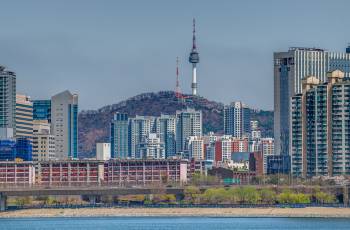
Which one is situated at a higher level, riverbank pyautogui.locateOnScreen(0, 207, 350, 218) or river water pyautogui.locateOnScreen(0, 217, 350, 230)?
riverbank pyautogui.locateOnScreen(0, 207, 350, 218)

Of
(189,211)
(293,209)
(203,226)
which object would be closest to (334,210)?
(293,209)

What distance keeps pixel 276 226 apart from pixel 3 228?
27.8 metres

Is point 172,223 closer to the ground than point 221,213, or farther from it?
closer to the ground

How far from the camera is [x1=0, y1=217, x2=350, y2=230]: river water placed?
163 m

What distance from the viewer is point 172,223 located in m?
173

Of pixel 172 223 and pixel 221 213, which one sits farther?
pixel 221 213

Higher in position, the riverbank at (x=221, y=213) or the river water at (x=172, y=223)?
the riverbank at (x=221, y=213)

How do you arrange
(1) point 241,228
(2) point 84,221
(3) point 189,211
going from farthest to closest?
(3) point 189,211
(2) point 84,221
(1) point 241,228

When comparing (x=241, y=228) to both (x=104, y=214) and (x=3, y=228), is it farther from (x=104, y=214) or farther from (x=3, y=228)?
(x=104, y=214)

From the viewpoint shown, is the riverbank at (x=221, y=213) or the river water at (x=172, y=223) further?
the riverbank at (x=221, y=213)

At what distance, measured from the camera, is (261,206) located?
19962cm

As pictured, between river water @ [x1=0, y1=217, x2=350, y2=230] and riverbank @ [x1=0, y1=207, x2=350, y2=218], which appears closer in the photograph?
river water @ [x1=0, y1=217, x2=350, y2=230]

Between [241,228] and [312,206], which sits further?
[312,206]

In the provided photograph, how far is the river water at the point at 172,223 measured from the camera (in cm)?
16262
